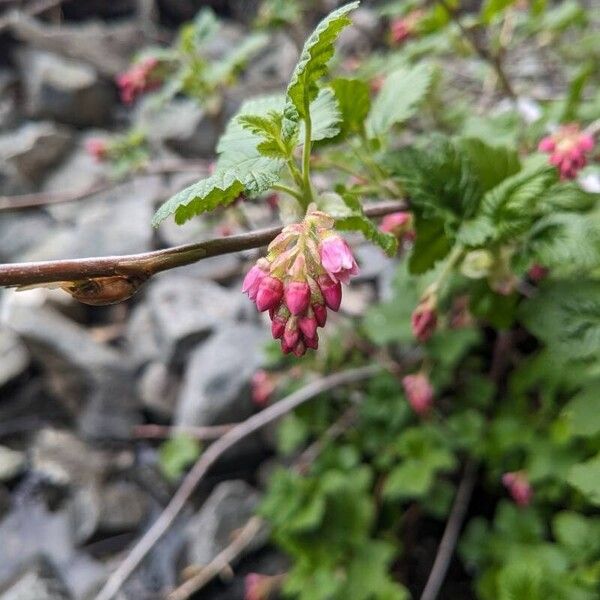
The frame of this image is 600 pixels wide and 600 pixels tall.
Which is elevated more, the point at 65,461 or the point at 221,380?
the point at 221,380

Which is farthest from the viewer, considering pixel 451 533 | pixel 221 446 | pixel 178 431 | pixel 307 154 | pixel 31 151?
pixel 31 151

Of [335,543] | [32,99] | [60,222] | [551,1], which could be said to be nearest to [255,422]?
[335,543]

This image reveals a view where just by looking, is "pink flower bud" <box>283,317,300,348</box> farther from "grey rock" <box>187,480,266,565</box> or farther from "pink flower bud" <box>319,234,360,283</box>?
"grey rock" <box>187,480,266,565</box>

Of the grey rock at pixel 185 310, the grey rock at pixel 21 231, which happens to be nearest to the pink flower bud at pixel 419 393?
the grey rock at pixel 185 310

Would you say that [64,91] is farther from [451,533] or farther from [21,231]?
[451,533]

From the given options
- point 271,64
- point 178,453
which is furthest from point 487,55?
point 271,64
